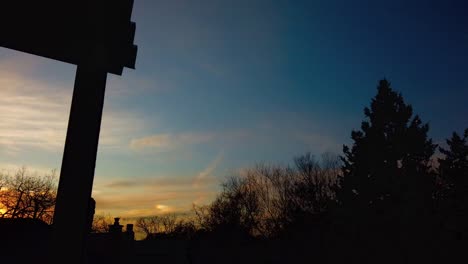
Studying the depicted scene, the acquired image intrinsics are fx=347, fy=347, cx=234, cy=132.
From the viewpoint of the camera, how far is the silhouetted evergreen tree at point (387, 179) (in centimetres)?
2197

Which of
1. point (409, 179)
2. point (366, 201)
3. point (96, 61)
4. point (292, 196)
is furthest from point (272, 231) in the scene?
point (96, 61)

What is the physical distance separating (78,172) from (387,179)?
24.6 metres

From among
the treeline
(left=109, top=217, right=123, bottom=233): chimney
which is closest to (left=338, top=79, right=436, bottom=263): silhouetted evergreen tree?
the treeline

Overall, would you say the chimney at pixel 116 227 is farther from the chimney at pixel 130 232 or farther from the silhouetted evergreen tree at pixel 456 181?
the silhouetted evergreen tree at pixel 456 181

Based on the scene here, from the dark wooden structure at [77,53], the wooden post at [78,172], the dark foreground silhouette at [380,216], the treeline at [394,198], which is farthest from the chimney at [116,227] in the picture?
the wooden post at [78,172]

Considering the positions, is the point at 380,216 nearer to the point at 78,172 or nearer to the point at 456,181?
the point at 456,181

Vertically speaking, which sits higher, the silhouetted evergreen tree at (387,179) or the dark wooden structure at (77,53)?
the silhouetted evergreen tree at (387,179)

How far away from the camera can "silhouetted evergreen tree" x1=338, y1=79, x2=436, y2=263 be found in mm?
21969

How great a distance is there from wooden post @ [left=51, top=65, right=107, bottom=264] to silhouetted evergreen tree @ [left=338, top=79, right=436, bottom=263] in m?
23.3

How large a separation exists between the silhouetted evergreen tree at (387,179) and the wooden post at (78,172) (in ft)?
76.3

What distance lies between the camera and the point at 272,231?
1626 inches

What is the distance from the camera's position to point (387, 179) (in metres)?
23.5

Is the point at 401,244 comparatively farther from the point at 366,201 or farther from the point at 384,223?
the point at 366,201

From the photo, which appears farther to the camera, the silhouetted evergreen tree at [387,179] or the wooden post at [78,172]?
the silhouetted evergreen tree at [387,179]
